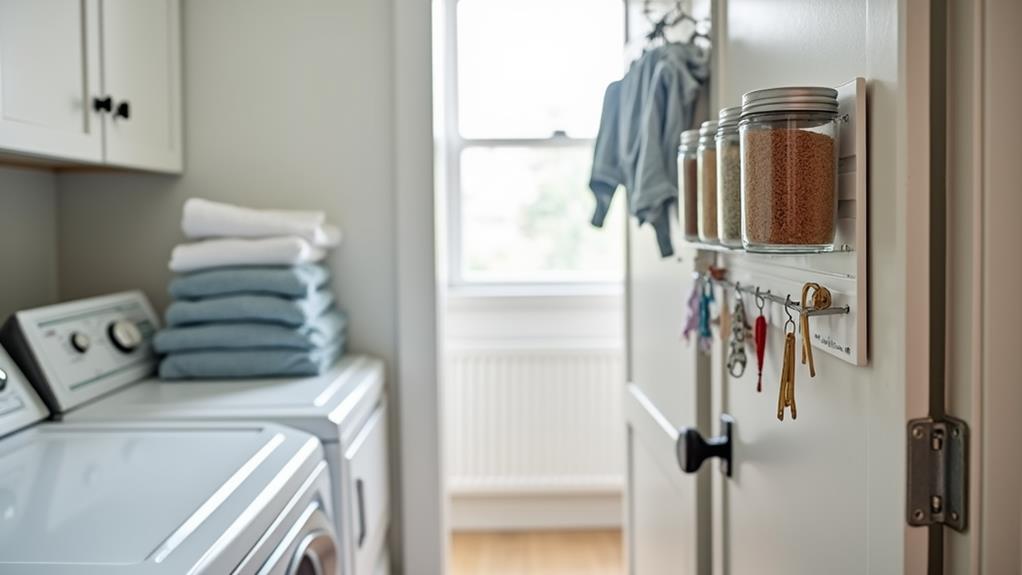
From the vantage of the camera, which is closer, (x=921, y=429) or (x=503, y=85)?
(x=921, y=429)

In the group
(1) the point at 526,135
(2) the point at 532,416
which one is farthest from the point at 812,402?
(1) the point at 526,135

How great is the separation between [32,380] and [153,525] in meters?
0.76

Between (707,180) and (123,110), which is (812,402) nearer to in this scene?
(707,180)

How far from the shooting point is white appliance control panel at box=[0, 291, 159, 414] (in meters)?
1.62

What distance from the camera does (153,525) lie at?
1.03 metres

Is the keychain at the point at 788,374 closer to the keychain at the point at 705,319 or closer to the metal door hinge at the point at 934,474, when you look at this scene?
the metal door hinge at the point at 934,474

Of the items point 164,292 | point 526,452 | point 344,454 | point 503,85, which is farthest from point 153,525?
point 503,85

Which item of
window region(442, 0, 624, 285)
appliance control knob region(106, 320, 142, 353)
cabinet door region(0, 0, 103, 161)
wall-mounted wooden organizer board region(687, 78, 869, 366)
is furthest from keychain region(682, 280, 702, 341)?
window region(442, 0, 624, 285)

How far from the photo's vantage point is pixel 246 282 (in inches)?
77.1

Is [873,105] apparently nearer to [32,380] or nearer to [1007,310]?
[1007,310]

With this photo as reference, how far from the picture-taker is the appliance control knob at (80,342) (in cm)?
174

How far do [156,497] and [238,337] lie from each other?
0.84m

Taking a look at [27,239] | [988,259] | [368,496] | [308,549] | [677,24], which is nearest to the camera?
[988,259]

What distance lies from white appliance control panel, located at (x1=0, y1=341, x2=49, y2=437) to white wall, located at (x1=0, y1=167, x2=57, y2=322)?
0.39m
